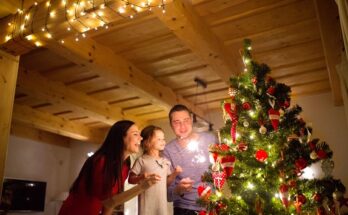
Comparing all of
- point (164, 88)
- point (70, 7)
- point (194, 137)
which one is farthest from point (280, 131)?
point (164, 88)

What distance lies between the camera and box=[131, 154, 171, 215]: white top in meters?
2.26

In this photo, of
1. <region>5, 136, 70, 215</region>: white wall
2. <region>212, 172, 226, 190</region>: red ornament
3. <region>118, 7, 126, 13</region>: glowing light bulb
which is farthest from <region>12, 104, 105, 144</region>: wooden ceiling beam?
<region>212, 172, 226, 190</region>: red ornament

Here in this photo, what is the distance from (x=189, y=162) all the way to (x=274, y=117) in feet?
2.68

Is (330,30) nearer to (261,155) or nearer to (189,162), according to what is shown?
(261,155)

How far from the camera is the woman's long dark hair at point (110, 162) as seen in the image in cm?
206

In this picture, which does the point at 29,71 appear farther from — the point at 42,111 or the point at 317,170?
the point at 317,170

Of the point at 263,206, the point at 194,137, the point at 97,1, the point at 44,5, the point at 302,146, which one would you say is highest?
the point at 44,5

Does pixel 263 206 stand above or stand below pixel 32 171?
below

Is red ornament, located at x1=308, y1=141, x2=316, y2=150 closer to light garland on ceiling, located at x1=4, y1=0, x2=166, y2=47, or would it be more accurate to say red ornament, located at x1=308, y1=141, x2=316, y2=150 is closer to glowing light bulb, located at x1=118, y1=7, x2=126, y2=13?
light garland on ceiling, located at x1=4, y1=0, x2=166, y2=47

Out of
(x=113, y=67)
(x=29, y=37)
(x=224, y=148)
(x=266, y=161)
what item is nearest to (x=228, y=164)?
(x=224, y=148)

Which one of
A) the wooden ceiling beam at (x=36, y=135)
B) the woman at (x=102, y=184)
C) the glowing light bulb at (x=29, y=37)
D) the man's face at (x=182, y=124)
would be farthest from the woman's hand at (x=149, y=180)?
the wooden ceiling beam at (x=36, y=135)

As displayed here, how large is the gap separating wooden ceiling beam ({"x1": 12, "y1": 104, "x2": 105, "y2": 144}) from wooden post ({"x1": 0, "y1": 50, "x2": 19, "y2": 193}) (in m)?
2.49

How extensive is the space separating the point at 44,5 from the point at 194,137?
1.44 metres

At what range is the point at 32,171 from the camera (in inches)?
231
